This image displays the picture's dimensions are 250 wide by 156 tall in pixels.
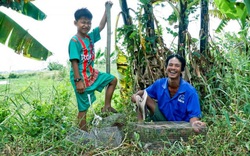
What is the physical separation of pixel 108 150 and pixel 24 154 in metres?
0.72

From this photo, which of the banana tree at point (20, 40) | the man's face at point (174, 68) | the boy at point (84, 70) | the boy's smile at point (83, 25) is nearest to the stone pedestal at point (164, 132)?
the man's face at point (174, 68)

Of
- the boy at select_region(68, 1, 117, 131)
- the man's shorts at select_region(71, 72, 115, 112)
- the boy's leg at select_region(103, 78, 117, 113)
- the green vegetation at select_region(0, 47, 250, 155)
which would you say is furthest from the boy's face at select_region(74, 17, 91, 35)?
the green vegetation at select_region(0, 47, 250, 155)

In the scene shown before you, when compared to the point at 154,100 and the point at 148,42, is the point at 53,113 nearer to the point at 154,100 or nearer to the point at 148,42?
the point at 154,100

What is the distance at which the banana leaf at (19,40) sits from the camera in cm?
491

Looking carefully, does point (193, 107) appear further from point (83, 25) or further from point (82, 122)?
point (83, 25)

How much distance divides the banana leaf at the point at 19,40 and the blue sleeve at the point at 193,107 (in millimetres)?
2270

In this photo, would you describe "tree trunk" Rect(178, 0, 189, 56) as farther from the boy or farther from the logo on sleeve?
the boy

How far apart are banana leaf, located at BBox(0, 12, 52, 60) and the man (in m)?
1.79

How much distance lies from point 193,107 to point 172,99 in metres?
0.26

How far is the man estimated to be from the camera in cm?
381

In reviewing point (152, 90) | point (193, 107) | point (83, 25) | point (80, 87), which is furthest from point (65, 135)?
point (193, 107)

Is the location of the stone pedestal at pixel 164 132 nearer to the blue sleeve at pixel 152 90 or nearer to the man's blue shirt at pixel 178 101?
the man's blue shirt at pixel 178 101

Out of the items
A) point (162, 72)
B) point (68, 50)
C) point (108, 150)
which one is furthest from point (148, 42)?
point (108, 150)

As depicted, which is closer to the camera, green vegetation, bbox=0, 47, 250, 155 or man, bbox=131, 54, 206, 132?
green vegetation, bbox=0, 47, 250, 155
